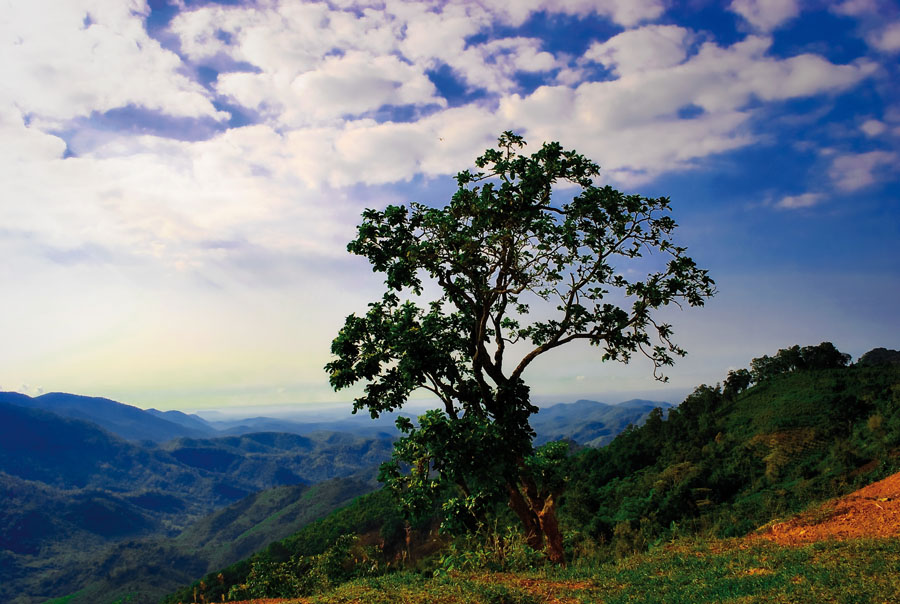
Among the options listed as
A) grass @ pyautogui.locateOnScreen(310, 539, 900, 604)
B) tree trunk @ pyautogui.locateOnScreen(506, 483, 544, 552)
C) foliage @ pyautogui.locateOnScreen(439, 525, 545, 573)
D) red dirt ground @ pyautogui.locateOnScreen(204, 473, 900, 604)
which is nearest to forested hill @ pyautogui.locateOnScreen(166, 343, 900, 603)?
foliage @ pyautogui.locateOnScreen(439, 525, 545, 573)

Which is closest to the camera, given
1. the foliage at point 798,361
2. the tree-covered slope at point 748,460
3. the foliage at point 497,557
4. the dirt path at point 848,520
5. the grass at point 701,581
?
the grass at point 701,581

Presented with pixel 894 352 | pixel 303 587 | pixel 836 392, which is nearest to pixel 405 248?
pixel 303 587

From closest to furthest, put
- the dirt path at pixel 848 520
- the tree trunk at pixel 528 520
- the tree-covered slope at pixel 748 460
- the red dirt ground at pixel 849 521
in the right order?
the tree trunk at pixel 528 520
the red dirt ground at pixel 849 521
the dirt path at pixel 848 520
the tree-covered slope at pixel 748 460

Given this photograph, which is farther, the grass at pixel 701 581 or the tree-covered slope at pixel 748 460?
the tree-covered slope at pixel 748 460

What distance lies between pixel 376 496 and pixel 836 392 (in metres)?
99.1

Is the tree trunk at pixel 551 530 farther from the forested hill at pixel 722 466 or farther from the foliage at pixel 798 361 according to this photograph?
the foliage at pixel 798 361

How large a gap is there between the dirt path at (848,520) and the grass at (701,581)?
3355mm

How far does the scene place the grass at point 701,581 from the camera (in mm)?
8928

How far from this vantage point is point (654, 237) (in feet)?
43.7

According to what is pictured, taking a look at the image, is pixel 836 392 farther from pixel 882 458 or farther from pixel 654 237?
pixel 654 237

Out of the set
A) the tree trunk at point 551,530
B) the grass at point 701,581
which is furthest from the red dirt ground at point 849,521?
the tree trunk at point 551,530

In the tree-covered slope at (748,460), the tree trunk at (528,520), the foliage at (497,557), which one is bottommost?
the tree-covered slope at (748,460)

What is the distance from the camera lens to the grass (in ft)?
29.3

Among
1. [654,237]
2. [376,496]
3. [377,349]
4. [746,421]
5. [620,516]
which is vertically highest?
[654,237]
